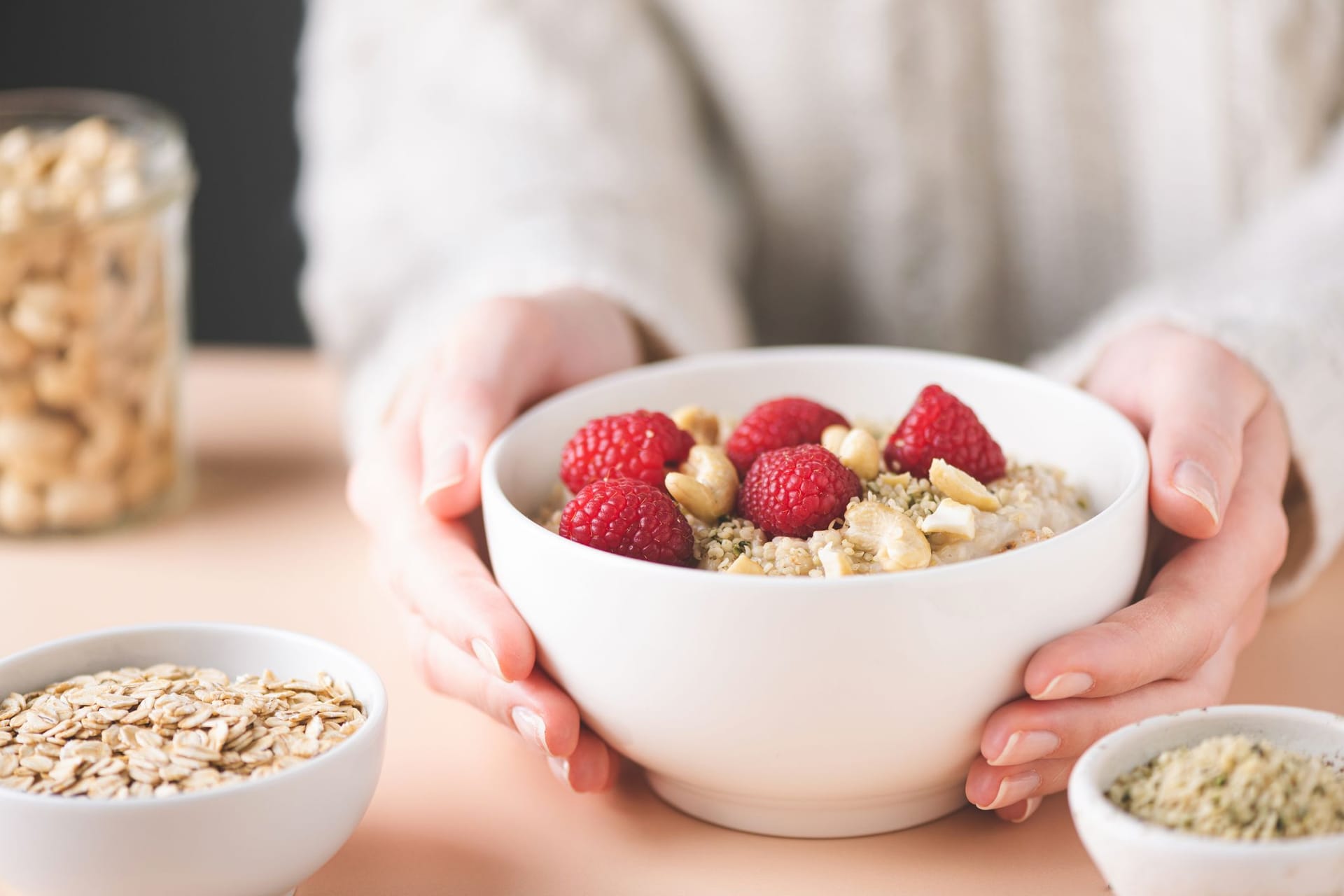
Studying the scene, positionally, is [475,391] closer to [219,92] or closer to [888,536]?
[888,536]

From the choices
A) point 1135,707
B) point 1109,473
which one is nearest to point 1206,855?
point 1135,707

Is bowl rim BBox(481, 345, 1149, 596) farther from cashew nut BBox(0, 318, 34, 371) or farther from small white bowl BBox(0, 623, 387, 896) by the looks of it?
cashew nut BBox(0, 318, 34, 371)

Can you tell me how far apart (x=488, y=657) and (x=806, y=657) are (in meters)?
0.16

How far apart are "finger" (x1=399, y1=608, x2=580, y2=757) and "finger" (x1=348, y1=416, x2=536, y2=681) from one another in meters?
0.01

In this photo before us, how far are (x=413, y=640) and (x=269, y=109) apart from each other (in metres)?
1.50

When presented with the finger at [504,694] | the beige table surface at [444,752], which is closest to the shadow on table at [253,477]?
the beige table surface at [444,752]

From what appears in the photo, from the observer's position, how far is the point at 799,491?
0.60m

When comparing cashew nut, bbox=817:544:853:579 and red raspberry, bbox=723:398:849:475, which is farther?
red raspberry, bbox=723:398:849:475

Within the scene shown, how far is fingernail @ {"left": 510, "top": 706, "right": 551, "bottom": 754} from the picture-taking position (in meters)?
0.59

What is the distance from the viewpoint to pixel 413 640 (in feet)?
2.34

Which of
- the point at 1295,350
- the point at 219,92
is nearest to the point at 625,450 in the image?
the point at 1295,350

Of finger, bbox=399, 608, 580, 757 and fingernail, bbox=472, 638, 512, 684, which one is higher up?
fingernail, bbox=472, 638, 512, 684

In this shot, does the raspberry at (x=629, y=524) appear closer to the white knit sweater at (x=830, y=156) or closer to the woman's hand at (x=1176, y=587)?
the woman's hand at (x=1176, y=587)

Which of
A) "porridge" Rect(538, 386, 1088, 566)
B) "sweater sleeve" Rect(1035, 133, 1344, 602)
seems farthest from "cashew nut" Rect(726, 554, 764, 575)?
"sweater sleeve" Rect(1035, 133, 1344, 602)
